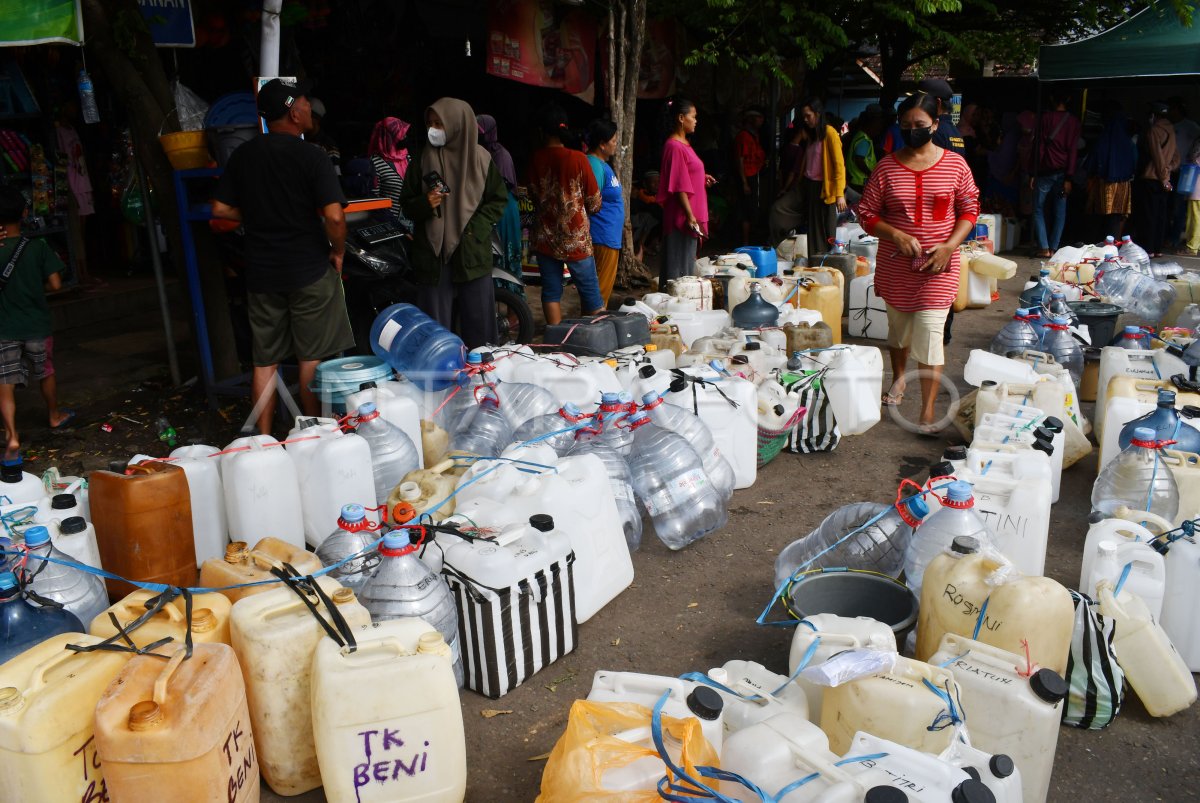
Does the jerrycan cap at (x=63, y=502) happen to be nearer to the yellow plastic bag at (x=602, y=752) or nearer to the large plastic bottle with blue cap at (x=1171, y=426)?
the yellow plastic bag at (x=602, y=752)

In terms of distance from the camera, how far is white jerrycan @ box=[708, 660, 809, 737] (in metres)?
2.74

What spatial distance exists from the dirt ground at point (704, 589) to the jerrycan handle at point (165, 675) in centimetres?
59

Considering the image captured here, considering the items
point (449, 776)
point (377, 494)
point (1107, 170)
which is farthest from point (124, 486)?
point (1107, 170)

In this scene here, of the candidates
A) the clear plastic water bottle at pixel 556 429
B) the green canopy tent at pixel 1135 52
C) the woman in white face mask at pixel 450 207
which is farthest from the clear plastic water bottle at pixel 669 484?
the green canopy tent at pixel 1135 52

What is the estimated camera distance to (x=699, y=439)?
492 cm

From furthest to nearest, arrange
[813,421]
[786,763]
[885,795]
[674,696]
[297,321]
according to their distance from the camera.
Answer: [813,421] < [297,321] < [674,696] < [786,763] < [885,795]

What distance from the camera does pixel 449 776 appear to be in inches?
111

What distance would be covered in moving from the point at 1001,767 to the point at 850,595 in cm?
138

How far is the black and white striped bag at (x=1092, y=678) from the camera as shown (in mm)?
3277

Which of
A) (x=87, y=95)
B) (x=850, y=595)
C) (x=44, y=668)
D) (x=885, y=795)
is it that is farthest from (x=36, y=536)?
(x=87, y=95)

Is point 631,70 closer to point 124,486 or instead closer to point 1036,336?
point 1036,336

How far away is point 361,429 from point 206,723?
224 cm

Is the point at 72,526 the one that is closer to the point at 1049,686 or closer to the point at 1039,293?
the point at 1049,686

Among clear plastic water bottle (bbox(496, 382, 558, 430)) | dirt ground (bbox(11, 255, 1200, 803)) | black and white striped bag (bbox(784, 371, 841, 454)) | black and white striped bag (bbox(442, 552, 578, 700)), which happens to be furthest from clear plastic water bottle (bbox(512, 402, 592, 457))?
black and white striped bag (bbox(784, 371, 841, 454))
